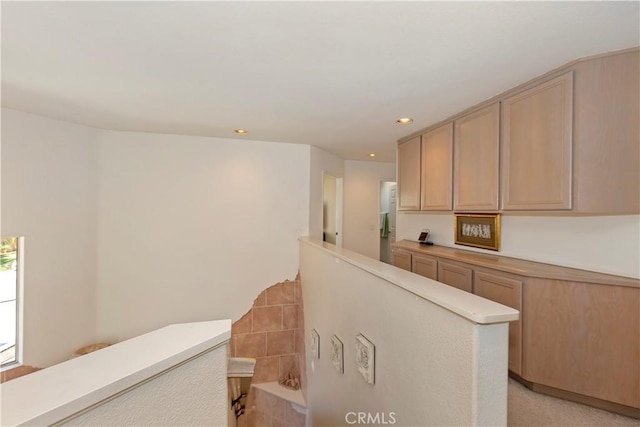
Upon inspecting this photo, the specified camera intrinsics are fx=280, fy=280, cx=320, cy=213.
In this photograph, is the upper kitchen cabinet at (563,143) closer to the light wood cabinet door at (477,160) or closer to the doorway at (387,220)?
the light wood cabinet door at (477,160)

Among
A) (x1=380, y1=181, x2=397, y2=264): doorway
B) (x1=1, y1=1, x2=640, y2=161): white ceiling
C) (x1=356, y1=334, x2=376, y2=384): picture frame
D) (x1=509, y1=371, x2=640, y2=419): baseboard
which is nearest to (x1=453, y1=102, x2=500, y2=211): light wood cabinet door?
(x1=1, y1=1, x2=640, y2=161): white ceiling

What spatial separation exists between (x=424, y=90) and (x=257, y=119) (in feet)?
5.00

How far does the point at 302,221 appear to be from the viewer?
3791mm

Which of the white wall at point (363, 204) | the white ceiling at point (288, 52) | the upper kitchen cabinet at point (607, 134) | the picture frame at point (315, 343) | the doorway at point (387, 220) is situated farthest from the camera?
the doorway at point (387, 220)

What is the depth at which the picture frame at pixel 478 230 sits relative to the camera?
2453mm

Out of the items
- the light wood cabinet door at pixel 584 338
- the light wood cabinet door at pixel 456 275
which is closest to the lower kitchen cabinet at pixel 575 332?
the light wood cabinet door at pixel 584 338

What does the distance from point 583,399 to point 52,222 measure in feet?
14.5

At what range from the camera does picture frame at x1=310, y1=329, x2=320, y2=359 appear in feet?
9.03

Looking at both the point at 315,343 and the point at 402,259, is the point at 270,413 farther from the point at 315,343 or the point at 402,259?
the point at 402,259

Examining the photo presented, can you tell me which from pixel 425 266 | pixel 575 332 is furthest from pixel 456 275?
pixel 575 332

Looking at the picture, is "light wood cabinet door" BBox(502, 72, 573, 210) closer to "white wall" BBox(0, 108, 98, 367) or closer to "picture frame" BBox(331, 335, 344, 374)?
"picture frame" BBox(331, 335, 344, 374)

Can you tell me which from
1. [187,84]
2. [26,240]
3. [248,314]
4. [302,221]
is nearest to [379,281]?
[187,84]

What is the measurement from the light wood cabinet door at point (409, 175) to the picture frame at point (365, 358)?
73.0 inches

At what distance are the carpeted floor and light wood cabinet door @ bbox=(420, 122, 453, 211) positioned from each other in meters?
1.53
